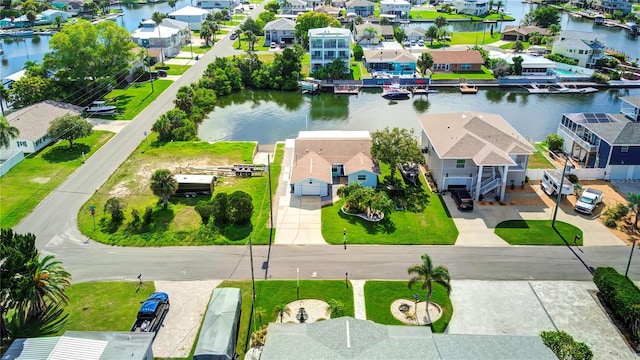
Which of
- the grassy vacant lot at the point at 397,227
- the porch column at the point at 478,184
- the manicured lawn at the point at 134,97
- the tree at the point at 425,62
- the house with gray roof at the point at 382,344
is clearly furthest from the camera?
the tree at the point at 425,62

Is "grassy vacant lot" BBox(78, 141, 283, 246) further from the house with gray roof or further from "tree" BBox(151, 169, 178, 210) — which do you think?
the house with gray roof

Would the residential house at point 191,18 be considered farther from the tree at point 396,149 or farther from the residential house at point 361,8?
the tree at point 396,149

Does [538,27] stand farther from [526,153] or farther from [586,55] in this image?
[526,153]

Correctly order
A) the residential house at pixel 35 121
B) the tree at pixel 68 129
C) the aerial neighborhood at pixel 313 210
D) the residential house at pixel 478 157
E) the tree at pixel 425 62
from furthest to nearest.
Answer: the tree at pixel 425 62 → the tree at pixel 68 129 → the residential house at pixel 35 121 → the residential house at pixel 478 157 → the aerial neighborhood at pixel 313 210

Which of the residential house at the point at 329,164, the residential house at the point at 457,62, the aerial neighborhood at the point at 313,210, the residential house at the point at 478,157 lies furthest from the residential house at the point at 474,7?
the residential house at the point at 329,164

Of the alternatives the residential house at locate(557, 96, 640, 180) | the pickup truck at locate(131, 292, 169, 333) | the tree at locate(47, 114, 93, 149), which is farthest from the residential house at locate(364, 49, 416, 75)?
the pickup truck at locate(131, 292, 169, 333)

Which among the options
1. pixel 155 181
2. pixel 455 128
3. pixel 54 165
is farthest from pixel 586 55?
pixel 54 165
